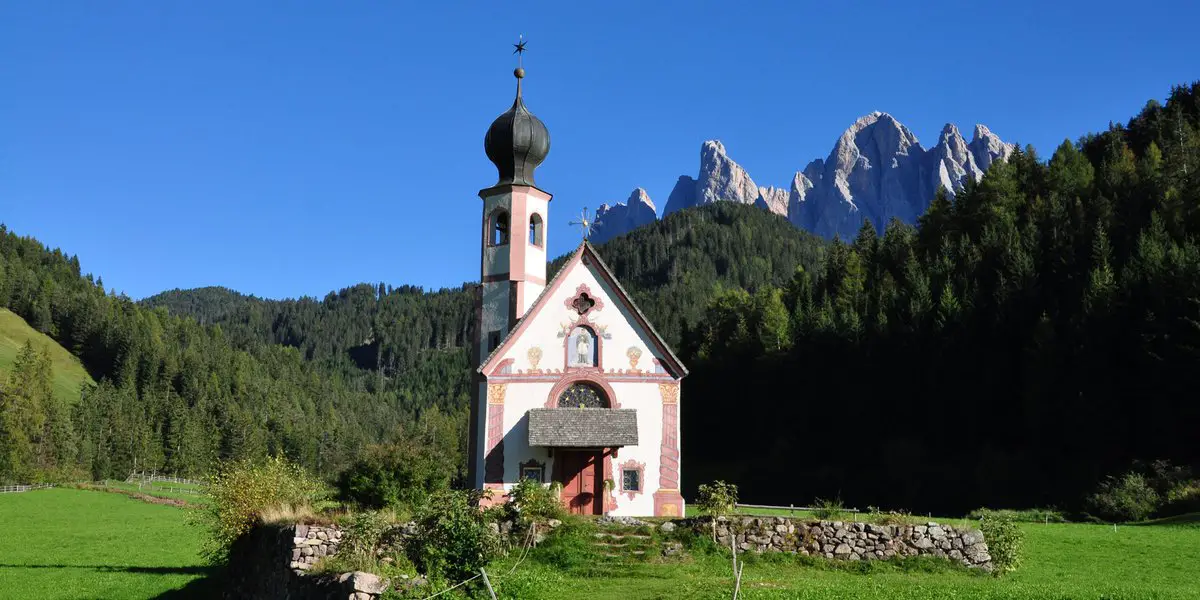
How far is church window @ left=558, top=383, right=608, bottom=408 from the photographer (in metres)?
32.4

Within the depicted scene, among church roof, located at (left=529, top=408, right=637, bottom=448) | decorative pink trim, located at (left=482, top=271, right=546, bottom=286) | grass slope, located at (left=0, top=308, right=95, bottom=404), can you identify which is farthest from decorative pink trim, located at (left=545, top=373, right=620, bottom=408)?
grass slope, located at (left=0, top=308, right=95, bottom=404)

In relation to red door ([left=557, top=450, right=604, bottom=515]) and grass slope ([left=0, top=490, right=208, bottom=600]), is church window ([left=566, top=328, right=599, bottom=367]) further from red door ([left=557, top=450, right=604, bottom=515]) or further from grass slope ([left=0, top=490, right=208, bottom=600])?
grass slope ([left=0, top=490, right=208, bottom=600])

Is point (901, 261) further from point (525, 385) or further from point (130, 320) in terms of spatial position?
point (130, 320)

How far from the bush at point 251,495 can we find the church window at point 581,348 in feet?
31.9

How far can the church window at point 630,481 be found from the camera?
104 feet

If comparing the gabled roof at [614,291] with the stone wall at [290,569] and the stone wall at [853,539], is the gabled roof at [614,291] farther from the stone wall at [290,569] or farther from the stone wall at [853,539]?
the stone wall at [853,539]

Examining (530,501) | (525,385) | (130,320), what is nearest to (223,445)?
(130,320)

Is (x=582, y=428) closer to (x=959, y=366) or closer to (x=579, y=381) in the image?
(x=579, y=381)

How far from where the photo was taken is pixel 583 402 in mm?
32438

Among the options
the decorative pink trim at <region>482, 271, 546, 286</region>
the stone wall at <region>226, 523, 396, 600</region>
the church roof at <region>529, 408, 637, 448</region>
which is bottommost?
the stone wall at <region>226, 523, 396, 600</region>

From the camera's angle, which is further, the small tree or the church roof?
the church roof

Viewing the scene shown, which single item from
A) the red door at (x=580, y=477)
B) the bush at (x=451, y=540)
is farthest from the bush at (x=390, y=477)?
the red door at (x=580, y=477)

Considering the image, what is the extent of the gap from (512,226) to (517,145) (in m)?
3.04

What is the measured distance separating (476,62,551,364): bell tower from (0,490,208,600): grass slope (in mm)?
12440
